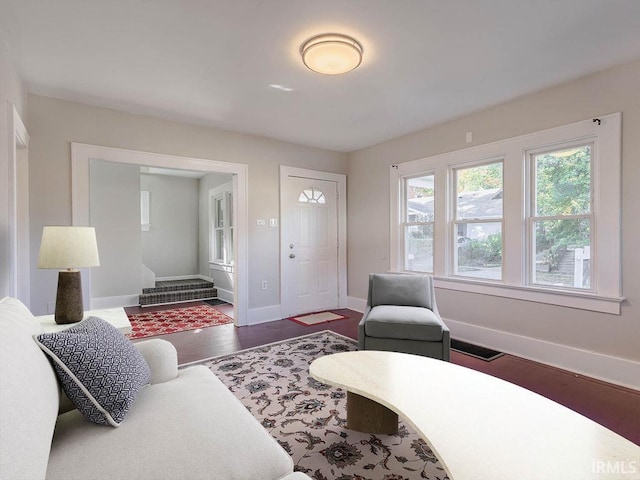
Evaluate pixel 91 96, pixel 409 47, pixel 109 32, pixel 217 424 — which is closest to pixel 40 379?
pixel 217 424

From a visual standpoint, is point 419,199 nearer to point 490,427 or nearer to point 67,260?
point 490,427

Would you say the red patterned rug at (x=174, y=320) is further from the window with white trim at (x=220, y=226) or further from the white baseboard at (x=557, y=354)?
the white baseboard at (x=557, y=354)

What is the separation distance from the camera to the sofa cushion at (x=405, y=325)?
274 centimetres

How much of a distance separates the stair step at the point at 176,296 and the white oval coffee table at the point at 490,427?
196 inches

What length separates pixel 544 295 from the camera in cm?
309

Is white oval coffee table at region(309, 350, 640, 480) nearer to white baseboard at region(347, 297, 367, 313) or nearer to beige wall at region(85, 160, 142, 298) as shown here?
white baseboard at region(347, 297, 367, 313)

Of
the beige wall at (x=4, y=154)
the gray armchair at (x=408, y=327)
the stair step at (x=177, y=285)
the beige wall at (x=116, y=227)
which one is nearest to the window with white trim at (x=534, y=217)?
the gray armchair at (x=408, y=327)

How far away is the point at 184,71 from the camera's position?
2.66m

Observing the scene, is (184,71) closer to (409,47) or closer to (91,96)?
(91,96)

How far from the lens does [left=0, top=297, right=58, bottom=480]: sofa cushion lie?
742 millimetres

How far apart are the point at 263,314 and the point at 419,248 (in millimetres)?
2263

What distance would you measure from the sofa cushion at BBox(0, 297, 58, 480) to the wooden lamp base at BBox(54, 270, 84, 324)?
3.02 ft

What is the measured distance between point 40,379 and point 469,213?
3.86 m

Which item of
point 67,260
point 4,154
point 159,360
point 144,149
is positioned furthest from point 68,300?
point 144,149
